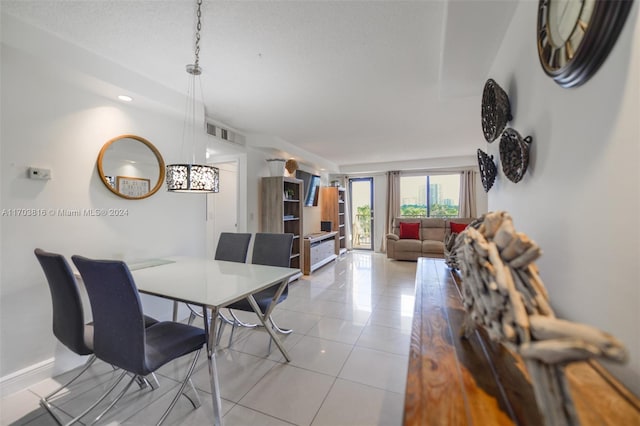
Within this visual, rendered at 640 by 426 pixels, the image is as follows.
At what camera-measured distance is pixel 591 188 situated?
796 millimetres

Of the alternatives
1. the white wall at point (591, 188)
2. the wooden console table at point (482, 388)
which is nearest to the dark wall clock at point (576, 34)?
the white wall at point (591, 188)

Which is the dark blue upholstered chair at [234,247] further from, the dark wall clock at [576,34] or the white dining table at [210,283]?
the dark wall clock at [576,34]

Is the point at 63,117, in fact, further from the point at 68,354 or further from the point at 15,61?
the point at 68,354

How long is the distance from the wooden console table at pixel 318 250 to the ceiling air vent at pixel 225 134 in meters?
2.15

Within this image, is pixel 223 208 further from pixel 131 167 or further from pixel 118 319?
pixel 118 319

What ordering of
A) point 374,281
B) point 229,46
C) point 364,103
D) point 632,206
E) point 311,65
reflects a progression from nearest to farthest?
1. point 632,206
2. point 229,46
3. point 311,65
4. point 364,103
5. point 374,281

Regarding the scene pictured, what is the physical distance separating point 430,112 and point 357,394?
10.5ft

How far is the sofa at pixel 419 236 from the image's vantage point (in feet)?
19.9

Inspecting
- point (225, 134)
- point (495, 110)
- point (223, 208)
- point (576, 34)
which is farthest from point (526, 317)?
point (223, 208)

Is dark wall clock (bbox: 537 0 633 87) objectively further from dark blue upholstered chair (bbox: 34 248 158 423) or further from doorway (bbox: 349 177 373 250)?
doorway (bbox: 349 177 373 250)

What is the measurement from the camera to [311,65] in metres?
2.21

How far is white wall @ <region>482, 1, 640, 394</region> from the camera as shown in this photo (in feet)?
2.14

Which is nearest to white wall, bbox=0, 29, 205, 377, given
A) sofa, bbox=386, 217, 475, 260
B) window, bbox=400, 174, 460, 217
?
sofa, bbox=386, 217, 475, 260

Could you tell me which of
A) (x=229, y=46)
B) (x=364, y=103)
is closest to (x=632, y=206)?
(x=229, y=46)
